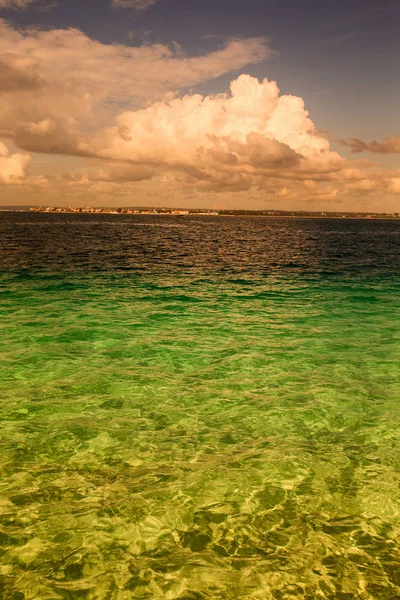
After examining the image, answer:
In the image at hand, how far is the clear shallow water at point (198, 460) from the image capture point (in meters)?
6.73

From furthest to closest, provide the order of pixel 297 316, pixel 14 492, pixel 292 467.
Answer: pixel 297 316 → pixel 292 467 → pixel 14 492

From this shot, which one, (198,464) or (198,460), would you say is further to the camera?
(198,460)

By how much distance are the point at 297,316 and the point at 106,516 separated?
65.8 feet

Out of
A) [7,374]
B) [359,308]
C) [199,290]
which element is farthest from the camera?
[199,290]

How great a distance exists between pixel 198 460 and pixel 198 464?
174 millimetres

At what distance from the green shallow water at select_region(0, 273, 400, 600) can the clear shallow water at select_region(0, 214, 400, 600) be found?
4 cm

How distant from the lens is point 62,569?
6688 mm

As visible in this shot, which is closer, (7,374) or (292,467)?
(292,467)

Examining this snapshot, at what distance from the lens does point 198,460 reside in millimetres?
9891

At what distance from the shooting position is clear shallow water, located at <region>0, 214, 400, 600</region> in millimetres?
6730

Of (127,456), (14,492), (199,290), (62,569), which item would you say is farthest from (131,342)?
(199,290)

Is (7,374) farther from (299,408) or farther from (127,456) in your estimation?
(299,408)

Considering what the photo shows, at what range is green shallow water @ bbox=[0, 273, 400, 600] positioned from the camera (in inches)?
264

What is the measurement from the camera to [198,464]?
9.72m
